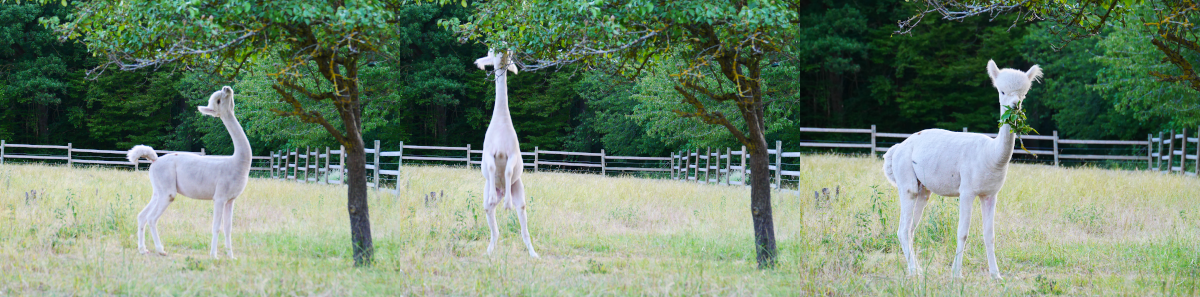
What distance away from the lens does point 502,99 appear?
4504mm

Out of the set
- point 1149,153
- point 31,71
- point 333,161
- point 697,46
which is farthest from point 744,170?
point 1149,153

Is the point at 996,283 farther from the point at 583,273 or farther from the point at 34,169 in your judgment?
the point at 34,169

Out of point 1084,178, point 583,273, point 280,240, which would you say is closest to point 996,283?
point 583,273

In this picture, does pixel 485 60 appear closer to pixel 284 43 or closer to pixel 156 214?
pixel 284 43

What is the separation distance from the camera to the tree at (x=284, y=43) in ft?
14.4

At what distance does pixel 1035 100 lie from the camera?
11188mm

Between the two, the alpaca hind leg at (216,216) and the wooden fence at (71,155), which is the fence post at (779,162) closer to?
the wooden fence at (71,155)

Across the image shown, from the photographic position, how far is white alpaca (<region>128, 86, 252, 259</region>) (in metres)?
4.44

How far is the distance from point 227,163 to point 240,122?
27cm

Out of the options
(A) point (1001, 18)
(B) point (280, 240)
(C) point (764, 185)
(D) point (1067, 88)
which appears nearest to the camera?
(C) point (764, 185)

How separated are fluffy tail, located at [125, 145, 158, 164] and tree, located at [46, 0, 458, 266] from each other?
0.51m

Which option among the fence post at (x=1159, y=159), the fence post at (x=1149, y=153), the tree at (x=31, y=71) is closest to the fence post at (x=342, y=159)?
the tree at (x=31, y=71)

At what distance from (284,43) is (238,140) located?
651 mm

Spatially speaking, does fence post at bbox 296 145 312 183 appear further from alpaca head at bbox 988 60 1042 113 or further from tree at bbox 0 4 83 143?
alpaca head at bbox 988 60 1042 113
